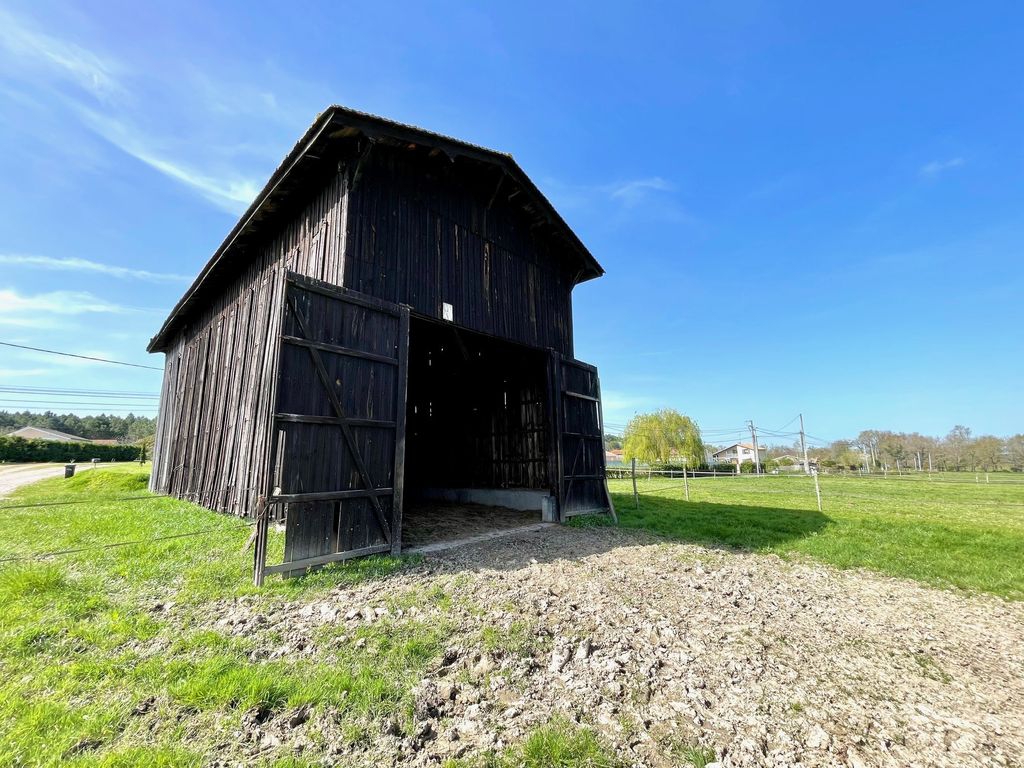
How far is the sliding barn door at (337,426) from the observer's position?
5852 millimetres

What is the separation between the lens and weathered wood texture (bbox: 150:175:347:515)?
8188 mm

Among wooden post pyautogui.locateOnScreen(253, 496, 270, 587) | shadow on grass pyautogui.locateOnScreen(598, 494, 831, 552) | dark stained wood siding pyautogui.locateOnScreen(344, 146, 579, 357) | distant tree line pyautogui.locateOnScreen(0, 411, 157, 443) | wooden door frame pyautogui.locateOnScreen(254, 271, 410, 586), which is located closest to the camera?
wooden post pyautogui.locateOnScreen(253, 496, 270, 587)

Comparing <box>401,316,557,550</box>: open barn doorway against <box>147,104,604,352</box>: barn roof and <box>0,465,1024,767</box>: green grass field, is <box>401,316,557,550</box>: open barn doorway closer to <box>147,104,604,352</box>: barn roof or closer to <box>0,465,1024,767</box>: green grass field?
<box>147,104,604,352</box>: barn roof

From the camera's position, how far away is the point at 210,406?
11.7 m

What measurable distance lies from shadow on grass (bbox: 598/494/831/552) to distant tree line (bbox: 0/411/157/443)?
111074 millimetres

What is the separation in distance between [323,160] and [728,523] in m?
12.6

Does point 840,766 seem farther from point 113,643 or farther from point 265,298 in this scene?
point 265,298

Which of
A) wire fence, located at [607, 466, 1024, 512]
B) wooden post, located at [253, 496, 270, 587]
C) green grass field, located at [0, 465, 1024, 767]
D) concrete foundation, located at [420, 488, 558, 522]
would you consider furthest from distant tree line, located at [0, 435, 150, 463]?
wire fence, located at [607, 466, 1024, 512]

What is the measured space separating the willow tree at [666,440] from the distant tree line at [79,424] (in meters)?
99.6

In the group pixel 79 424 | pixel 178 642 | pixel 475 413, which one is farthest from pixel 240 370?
pixel 79 424

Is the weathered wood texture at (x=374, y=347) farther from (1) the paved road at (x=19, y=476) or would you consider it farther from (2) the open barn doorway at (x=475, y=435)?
(1) the paved road at (x=19, y=476)

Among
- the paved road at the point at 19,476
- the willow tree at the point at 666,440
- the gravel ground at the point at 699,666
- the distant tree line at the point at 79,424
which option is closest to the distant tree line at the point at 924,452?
the willow tree at the point at 666,440

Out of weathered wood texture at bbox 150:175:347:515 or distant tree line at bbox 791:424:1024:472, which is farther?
distant tree line at bbox 791:424:1024:472

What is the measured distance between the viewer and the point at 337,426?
21.0 ft
